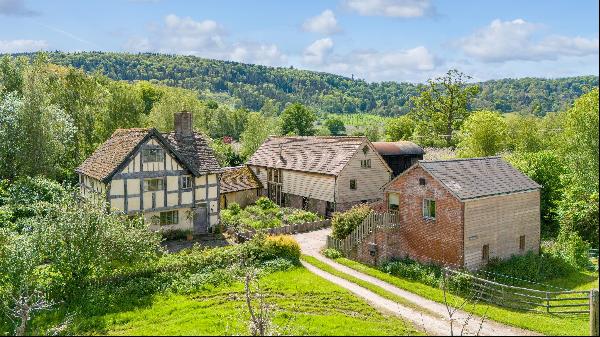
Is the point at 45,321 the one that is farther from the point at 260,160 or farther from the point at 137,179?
the point at 260,160

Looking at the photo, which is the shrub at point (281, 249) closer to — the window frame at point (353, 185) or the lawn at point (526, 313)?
the lawn at point (526, 313)

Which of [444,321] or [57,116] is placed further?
[57,116]

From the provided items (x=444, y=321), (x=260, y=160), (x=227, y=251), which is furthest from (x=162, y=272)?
(x=260, y=160)

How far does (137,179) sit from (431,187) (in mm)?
19451

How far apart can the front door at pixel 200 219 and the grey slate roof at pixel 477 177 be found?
16.6m

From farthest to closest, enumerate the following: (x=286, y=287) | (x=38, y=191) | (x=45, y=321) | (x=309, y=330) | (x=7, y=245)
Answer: (x=38, y=191), (x=286, y=287), (x=7, y=245), (x=45, y=321), (x=309, y=330)

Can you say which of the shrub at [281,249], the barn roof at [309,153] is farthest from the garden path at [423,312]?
the barn roof at [309,153]

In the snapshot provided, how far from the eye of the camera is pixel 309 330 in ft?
68.3

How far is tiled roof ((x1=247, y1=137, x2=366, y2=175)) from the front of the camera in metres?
47.9

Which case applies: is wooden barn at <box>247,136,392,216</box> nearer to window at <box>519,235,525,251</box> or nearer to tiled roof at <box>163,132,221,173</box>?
tiled roof at <box>163,132,221,173</box>

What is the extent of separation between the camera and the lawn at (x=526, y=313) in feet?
75.9

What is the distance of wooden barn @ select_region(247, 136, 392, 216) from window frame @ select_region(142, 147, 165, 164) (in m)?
15.7

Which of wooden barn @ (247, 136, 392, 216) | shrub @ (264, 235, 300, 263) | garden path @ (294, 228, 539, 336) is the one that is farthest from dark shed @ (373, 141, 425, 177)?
shrub @ (264, 235, 300, 263)

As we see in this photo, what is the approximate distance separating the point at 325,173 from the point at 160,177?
15.6 m
